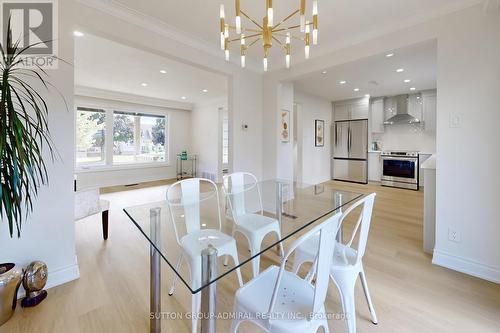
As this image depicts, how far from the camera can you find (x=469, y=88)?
2.07 meters

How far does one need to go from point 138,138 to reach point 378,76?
651cm

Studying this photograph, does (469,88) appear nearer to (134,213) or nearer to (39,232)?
(134,213)

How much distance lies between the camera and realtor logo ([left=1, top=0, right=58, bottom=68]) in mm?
1750

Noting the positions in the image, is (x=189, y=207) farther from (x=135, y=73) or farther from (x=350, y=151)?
(x=350, y=151)

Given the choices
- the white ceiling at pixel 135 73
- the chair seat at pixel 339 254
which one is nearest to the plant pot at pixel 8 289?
the chair seat at pixel 339 254

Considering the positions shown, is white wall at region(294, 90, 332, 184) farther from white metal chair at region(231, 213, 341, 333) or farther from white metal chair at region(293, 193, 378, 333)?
white metal chair at region(231, 213, 341, 333)

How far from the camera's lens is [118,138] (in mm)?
6488

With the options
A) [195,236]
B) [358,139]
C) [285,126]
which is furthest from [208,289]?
[358,139]

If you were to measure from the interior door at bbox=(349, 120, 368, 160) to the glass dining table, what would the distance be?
4.43m

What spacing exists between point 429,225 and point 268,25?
105 inches

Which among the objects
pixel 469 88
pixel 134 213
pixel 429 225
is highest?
pixel 469 88

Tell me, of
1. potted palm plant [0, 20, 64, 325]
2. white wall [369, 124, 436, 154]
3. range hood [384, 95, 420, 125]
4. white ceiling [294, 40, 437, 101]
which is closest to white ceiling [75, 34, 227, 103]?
potted palm plant [0, 20, 64, 325]

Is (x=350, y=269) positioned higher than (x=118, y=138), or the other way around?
(x=118, y=138)

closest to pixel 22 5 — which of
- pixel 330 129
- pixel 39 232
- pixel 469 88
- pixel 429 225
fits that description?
pixel 39 232
